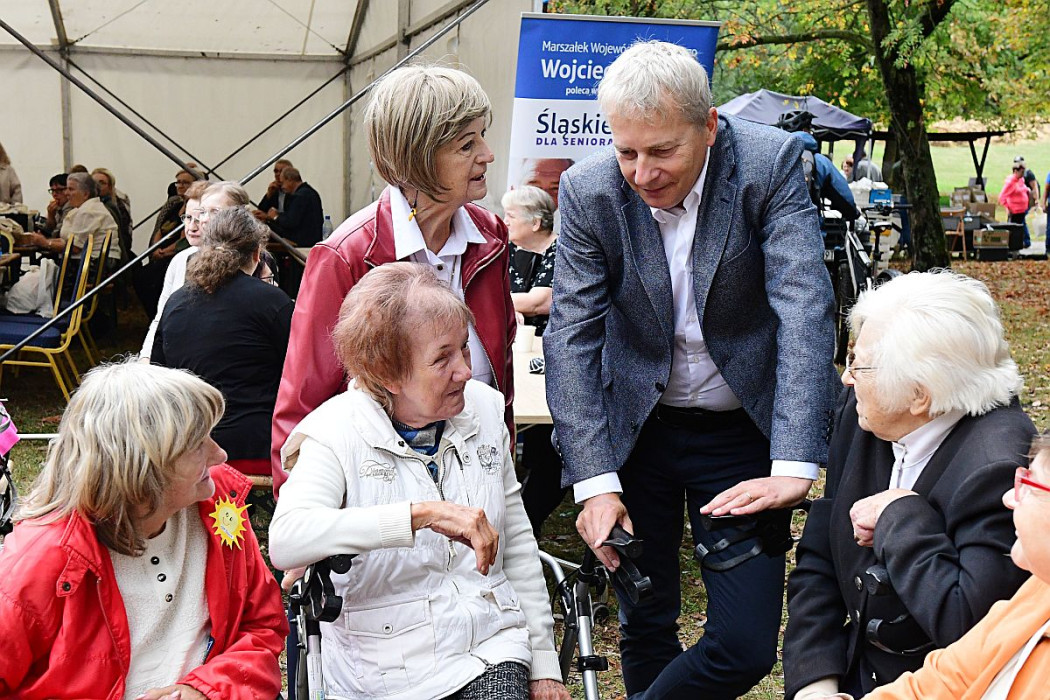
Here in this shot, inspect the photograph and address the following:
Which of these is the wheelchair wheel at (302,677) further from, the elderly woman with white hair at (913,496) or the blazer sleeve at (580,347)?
the elderly woman with white hair at (913,496)

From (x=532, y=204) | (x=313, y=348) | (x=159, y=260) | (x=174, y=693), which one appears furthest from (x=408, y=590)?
(x=159, y=260)

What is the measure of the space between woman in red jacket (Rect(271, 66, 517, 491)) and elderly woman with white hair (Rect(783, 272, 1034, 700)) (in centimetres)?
89

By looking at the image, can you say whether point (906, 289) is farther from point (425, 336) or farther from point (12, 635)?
point (12, 635)

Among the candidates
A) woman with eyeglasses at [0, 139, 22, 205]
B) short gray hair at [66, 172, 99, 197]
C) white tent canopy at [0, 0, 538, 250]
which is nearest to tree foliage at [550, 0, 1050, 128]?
white tent canopy at [0, 0, 538, 250]

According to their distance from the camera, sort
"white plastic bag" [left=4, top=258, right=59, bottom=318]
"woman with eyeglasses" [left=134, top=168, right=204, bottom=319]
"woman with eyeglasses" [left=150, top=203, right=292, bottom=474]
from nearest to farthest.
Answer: "woman with eyeglasses" [left=150, top=203, right=292, bottom=474], "white plastic bag" [left=4, top=258, right=59, bottom=318], "woman with eyeglasses" [left=134, top=168, right=204, bottom=319]

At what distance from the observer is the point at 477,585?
7.81 ft

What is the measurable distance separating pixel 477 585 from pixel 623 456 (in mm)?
552

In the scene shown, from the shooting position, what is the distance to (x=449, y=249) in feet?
8.91

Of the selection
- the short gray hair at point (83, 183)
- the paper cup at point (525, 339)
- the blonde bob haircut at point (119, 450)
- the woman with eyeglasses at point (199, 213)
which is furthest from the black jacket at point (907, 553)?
the short gray hair at point (83, 183)

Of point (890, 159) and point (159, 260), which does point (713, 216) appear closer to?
point (159, 260)

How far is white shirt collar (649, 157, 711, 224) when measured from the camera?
101 inches

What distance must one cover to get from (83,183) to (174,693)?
9.30 meters

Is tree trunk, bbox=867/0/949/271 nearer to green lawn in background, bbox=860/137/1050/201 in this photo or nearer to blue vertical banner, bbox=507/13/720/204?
blue vertical banner, bbox=507/13/720/204

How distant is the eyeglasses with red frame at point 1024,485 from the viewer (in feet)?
5.73
